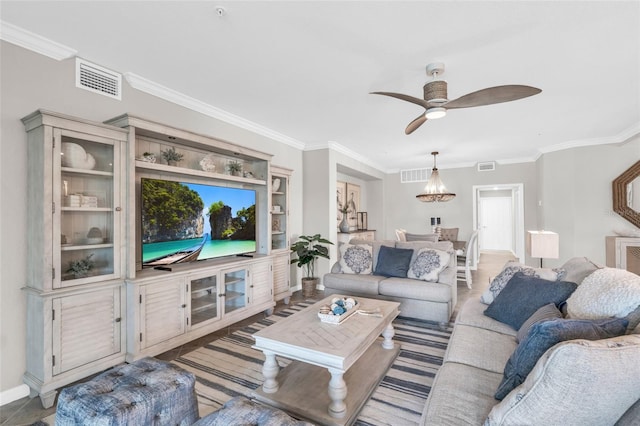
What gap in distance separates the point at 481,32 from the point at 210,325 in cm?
348

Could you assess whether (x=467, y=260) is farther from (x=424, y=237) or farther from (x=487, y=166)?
(x=487, y=166)

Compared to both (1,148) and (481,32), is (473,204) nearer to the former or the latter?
(481,32)

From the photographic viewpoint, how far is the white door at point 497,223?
10.5 m

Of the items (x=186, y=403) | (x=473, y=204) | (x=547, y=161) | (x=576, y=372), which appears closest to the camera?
(x=576, y=372)

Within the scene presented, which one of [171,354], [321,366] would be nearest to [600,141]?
[321,366]

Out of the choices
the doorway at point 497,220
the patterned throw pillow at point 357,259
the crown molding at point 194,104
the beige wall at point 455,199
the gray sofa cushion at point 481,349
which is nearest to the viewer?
the gray sofa cushion at point 481,349

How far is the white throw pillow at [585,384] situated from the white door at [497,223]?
1055 centimetres

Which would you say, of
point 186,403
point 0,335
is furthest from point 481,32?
point 0,335

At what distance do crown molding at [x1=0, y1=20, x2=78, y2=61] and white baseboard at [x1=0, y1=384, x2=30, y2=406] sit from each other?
244cm

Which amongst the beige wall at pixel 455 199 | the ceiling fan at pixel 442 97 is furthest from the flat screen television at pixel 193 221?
the beige wall at pixel 455 199

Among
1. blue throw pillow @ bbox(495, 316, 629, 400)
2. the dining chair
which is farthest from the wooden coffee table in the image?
the dining chair

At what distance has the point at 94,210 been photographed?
2436 millimetres

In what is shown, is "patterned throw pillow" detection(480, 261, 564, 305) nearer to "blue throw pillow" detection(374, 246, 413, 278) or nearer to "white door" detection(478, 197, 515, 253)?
"blue throw pillow" detection(374, 246, 413, 278)

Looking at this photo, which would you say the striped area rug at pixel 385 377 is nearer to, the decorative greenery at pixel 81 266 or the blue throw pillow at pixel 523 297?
the blue throw pillow at pixel 523 297
